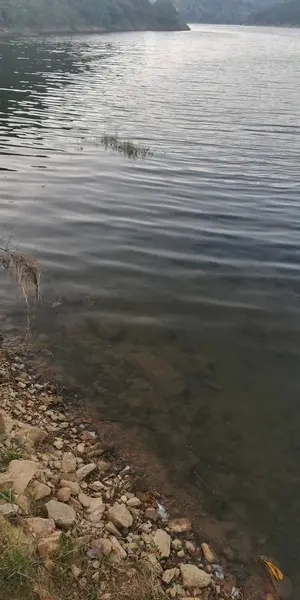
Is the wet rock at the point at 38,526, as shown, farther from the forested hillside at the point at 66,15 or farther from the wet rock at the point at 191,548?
the forested hillside at the point at 66,15

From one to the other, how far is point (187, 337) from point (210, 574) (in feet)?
16.4

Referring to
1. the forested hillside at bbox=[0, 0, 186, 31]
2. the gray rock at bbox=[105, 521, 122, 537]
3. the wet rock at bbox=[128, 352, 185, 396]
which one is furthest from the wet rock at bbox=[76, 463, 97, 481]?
the forested hillside at bbox=[0, 0, 186, 31]

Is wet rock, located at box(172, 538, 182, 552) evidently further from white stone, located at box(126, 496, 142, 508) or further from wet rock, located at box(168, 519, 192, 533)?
white stone, located at box(126, 496, 142, 508)

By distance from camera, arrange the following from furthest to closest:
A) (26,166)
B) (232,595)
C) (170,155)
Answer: (170,155), (26,166), (232,595)

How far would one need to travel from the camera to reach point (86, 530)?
5.16m

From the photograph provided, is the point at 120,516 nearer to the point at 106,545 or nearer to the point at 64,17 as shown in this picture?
the point at 106,545

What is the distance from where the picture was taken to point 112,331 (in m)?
9.59

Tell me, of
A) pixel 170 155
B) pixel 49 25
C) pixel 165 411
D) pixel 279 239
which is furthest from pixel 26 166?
pixel 49 25

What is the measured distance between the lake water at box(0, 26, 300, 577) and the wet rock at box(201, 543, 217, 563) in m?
0.65

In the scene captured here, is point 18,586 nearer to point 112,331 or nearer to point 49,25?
point 112,331

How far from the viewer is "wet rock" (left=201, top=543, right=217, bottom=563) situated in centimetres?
540

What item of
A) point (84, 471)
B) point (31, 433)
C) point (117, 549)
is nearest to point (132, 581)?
point (117, 549)

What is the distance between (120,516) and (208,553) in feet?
3.80

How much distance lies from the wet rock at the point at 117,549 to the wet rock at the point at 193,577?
688mm
